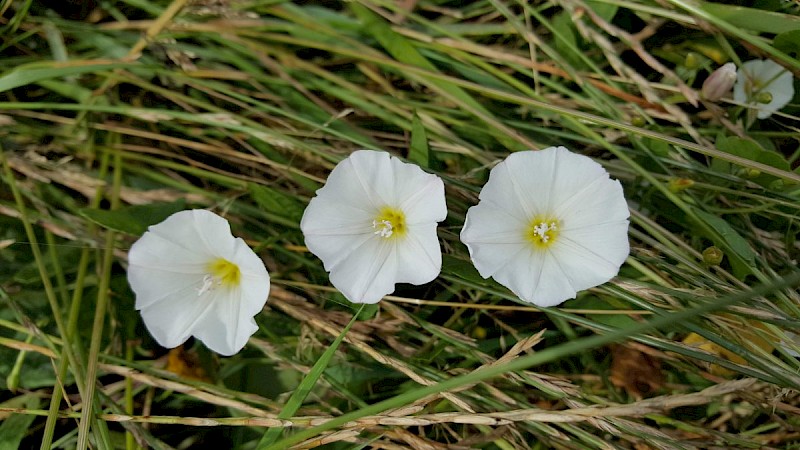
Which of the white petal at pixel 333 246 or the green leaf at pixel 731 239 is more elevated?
the green leaf at pixel 731 239

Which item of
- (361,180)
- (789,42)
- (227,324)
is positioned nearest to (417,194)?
(361,180)

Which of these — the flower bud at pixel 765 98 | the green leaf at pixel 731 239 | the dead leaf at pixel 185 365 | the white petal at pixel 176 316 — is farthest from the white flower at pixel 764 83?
the dead leaf at pixel 185 365

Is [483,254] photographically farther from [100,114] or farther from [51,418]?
[100,114]

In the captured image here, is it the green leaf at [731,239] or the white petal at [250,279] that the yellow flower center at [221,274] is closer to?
the white petal at [250,279]

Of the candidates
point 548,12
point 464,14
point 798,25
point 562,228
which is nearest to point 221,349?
point 562,228

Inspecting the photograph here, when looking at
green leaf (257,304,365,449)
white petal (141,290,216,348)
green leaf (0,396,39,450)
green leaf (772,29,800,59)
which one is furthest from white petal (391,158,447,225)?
green leaf (0,396,39,450)

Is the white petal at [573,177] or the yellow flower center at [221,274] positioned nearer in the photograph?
the white petal at [573,177]
